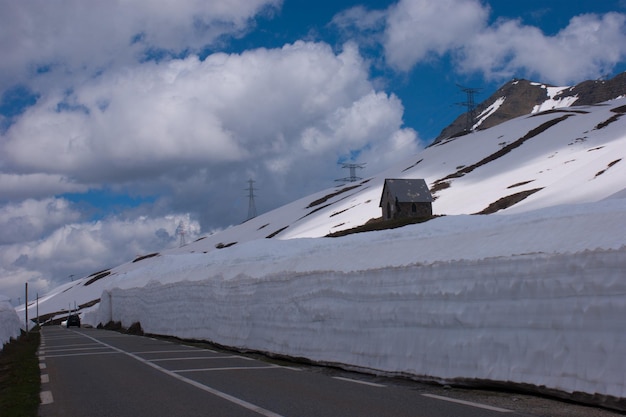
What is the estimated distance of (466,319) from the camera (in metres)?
11.2

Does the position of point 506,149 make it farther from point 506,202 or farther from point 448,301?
point 448,301

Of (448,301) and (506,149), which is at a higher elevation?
(506,149)

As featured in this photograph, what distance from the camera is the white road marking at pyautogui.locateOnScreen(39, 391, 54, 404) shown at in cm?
1097

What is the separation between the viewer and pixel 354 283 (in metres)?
14.6

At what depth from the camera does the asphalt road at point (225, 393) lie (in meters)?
9.09

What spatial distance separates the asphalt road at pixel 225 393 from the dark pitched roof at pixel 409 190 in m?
67.0

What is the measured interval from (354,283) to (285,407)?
5616 millimetres

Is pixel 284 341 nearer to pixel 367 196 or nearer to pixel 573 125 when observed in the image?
pixel 367 196

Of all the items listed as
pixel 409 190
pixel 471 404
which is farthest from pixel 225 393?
pixel 409 190

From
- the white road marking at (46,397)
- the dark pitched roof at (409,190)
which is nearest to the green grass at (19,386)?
the white road marking at (46,397)

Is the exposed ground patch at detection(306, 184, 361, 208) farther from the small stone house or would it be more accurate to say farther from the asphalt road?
the asphalt road

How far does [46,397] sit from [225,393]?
345 centimetres

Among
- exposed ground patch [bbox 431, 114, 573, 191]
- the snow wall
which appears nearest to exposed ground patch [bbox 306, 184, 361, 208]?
exposed ground patch [bbox 431, 114, 573, 191]

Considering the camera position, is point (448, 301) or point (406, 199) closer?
point (448, 301)
